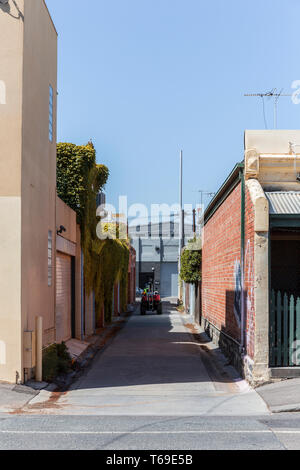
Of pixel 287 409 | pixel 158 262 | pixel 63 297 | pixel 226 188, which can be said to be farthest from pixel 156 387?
pixel 158 262

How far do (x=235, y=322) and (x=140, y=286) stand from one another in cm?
5919

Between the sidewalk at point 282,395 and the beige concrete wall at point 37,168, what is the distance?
195 inches

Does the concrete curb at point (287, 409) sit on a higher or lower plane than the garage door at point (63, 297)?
lower

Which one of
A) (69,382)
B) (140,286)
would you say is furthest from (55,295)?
(140,286)

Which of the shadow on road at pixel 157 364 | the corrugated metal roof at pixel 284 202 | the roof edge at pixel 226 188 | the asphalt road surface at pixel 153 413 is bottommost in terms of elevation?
the shadow on road at pixel 157 364

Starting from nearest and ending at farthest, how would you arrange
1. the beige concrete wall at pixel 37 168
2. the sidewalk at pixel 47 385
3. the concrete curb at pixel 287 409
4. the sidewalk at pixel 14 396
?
the concrete curb at pixel 287 409
the sidewalk at pixel 14 396
the sidewalk at pixel 47 385
the beige concrete wall at pixel 37 168

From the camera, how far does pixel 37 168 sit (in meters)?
13.7

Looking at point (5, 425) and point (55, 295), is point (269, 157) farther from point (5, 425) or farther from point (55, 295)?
point (5, 425)

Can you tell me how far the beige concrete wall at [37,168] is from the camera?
12.3 m

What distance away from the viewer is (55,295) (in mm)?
15867

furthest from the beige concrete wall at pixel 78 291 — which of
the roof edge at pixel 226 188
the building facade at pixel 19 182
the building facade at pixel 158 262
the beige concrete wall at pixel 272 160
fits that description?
the building facade at pixel 158 262

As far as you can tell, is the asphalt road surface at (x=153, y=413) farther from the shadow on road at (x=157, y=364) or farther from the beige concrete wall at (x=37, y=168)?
the beige concrete wall at (x=37, y=168)

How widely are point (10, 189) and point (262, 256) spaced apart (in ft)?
17.2

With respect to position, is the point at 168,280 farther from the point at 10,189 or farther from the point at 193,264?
the point at 10,189
